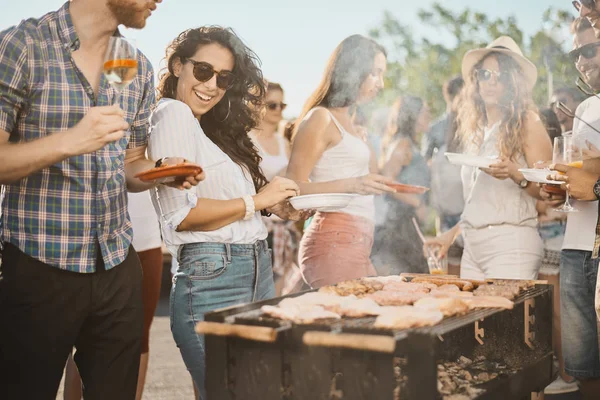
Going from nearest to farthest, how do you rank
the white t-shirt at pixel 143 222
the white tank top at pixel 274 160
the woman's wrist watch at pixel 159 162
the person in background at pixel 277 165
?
the woman's wrist watch at pixel 159 162 < the white t-shirt at pixel 143 222 < the white tank top at pixel 274 160 < the person in background at pixel 277 165

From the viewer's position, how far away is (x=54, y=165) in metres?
2.43

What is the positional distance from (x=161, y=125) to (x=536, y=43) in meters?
7.30

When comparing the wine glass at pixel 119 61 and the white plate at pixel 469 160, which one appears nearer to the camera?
the wine glass at pixel 119 61

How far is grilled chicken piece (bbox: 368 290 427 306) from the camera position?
9.05 feet

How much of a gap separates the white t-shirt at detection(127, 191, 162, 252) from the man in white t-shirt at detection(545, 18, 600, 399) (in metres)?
2.39

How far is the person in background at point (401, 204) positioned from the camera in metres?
5.64

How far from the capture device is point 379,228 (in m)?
5.77

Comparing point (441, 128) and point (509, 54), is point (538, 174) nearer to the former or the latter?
point (509, 54)

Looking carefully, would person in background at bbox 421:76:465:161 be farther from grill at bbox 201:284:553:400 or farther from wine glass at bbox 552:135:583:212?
grill at bbox 201:284:553:400

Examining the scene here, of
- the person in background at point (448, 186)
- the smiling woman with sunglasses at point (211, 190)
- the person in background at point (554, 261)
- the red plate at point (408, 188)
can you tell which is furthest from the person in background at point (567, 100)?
the smiling woman with sunglasses at point (211, 190)

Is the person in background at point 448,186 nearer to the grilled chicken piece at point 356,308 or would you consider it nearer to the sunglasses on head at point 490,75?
the sunglasses on head at point 490,75

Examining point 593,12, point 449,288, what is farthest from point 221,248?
point 593,12

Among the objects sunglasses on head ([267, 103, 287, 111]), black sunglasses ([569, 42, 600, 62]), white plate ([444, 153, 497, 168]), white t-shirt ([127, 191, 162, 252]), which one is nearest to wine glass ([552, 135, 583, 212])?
white plate ([444, 153, 497, 168])

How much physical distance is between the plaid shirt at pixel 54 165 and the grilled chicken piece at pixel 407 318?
40.2 inches
